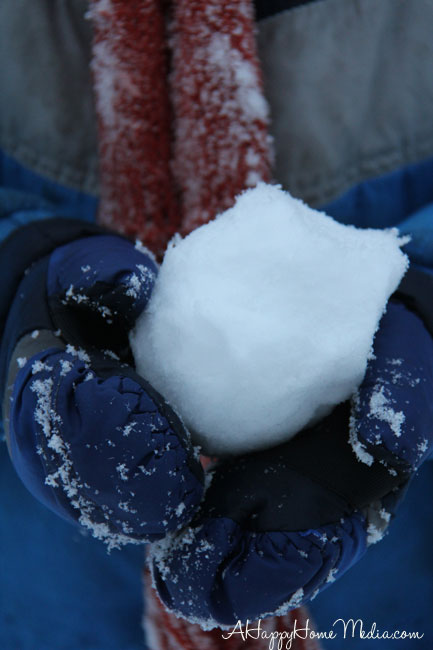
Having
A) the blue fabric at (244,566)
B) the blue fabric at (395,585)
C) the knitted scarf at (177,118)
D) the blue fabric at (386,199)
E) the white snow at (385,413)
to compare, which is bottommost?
the blue fabric at (395,585)

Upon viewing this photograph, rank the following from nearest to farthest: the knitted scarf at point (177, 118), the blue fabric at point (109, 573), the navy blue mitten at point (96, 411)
Answer: the navy blue mitten at point (96, 411) → the knitted scarf at point (177, 118) → the blue fabric at point (109, 573)

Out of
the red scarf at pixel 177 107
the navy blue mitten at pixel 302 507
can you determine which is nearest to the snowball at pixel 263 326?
the navy blue mitten at pixel 302 507

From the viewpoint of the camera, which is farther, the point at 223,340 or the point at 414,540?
the point at 414,540

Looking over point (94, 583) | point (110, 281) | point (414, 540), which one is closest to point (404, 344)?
point (110, 281)

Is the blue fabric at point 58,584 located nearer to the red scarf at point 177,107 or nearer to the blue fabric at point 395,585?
the blue fabric at point 395,585

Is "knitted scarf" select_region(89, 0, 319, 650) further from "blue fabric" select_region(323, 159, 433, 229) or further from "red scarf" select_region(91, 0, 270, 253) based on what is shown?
"blue fabric" select_region(323, 159, 433, 229)

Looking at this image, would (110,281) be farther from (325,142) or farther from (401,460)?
(325,142)

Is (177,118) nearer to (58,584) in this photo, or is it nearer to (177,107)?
(177,107)
